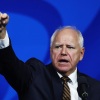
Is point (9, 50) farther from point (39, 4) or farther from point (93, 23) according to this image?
point (93, 23)

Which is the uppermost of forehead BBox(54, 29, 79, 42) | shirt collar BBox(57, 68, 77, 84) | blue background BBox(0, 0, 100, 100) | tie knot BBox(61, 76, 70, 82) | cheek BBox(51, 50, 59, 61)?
blue background BBox(0, 0, 100, 100)

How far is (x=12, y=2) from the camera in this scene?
1774 millimetres

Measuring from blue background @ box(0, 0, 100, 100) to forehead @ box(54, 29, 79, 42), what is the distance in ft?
0.91

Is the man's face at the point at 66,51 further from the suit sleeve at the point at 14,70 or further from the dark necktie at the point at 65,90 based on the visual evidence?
the suit sleeve at the point at 14,70

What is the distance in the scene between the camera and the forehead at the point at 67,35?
1.52 meters

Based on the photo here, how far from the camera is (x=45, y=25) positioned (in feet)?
5.98

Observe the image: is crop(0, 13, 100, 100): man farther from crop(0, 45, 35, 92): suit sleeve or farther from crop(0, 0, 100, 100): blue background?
crop(0, 0, 100, 100): blue background

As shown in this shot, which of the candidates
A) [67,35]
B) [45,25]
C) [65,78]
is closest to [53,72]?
[65,78]

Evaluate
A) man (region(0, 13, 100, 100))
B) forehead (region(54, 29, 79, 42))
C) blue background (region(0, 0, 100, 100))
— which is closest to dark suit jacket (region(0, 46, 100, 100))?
man (region(0, 13, 100, 100))

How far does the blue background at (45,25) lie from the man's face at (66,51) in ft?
0.94

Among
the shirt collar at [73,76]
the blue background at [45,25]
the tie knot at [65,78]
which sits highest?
the blue background at [45,25]

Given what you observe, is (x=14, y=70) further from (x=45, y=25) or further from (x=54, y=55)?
(x=45, y=25)

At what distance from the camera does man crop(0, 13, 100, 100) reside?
49.6 inches

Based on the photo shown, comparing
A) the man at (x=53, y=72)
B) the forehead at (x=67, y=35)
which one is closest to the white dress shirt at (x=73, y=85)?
the man at (x=53, y=72)
